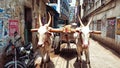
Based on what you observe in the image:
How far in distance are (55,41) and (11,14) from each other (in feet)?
12.2

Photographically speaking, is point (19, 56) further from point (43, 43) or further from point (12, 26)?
point (12, 26)

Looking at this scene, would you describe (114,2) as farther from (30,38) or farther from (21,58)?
(21,58)

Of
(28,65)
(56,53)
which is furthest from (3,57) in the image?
(56,53)

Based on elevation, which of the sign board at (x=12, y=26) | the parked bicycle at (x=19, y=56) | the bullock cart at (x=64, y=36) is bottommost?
the parked bicycle at (x=19, y=56)

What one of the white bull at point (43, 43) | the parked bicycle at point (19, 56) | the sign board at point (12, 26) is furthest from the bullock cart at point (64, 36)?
the sign board at point (12, 26)

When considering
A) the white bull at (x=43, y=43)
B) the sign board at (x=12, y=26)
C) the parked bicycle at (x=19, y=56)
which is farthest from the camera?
the sign board at (x=12, y=26)

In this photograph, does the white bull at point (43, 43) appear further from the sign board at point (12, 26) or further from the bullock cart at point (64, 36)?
the sign board at point (12, 26)

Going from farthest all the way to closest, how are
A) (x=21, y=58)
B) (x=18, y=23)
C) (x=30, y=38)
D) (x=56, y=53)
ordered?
(x=30, y=38), (x=56, y=53), (x=18, y=23), (x=21, y=58)

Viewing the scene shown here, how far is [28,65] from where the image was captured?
7.65m

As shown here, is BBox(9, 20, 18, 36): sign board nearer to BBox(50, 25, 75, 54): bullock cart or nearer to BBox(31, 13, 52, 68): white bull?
BBox(31, 13, 52, 68): white bull

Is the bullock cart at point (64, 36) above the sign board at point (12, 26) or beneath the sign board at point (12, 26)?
beneath

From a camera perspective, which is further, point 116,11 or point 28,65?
point 116,11

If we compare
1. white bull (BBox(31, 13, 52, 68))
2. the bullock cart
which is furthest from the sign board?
the bullock cart

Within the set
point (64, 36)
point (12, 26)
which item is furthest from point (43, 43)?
point (64, 36)
